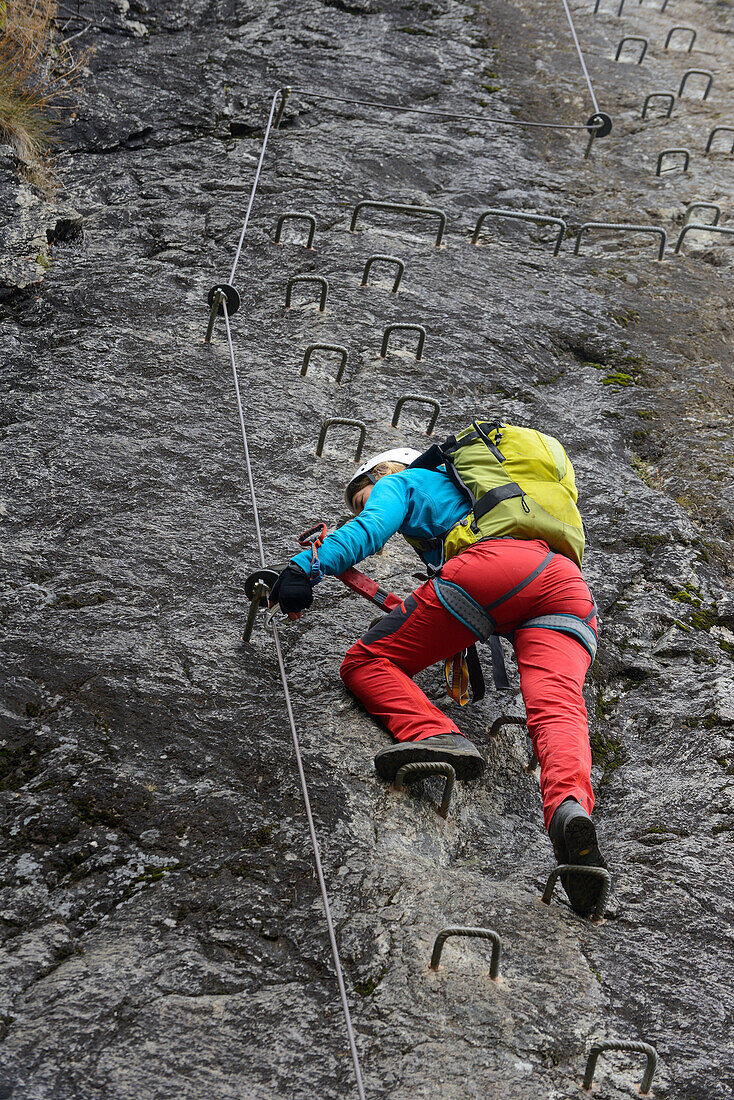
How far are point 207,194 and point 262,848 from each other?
6.14 metres

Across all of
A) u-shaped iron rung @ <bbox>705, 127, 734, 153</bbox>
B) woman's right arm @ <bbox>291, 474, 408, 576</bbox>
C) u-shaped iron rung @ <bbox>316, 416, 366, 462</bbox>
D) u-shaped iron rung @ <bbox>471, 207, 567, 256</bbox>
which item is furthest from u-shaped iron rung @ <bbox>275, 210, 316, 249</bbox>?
u-shaped iron rung @ <bbox>705, 127, 734, 153</bbox>

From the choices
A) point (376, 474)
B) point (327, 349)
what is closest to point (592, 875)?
point (376, 474)

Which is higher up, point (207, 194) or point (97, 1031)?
point (207, 194)

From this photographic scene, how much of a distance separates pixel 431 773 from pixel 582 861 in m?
0.69

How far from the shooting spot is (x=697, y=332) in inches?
295

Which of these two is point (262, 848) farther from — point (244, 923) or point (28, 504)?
point (28, 504)

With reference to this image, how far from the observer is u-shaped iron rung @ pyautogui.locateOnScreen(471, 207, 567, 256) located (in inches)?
311

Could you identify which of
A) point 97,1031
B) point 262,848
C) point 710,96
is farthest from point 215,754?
point 710,96

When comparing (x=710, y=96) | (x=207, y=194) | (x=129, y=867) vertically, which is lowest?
(x=129, y=867)

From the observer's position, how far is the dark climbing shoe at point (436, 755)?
3.79 meters

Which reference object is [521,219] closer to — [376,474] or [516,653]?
[376,474]

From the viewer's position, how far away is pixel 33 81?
8.48 meters

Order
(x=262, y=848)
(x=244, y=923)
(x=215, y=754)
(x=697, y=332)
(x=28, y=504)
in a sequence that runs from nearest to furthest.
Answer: (x=244, y=923)
(x=262, y=848)
(x=215, y=754)
(x=28, y=504)
(x=697, y=332)

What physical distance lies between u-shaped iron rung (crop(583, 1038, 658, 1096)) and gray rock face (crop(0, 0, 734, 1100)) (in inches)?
2.8
